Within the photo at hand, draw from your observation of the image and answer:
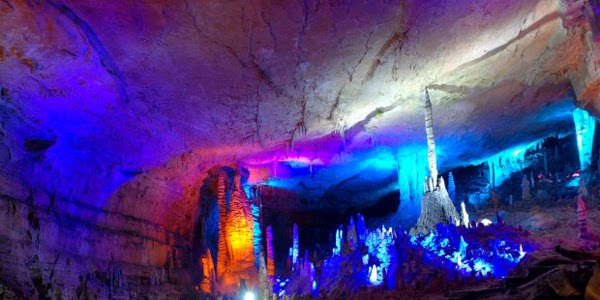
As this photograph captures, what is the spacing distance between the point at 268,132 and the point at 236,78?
4153 mm

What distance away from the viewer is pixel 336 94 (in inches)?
531

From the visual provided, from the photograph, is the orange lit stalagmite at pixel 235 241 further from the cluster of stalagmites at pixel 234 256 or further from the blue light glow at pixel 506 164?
the blue light glow at pixel 506 164

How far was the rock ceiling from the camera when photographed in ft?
28.9

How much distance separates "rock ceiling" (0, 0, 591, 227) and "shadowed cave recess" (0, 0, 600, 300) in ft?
0.18

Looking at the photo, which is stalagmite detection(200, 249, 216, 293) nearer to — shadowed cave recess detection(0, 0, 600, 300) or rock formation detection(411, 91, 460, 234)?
shadowed cave recess detection(0, 0, 600, 300)

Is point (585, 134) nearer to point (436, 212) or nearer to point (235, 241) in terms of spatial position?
point (436, 212)

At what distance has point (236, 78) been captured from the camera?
441 inches

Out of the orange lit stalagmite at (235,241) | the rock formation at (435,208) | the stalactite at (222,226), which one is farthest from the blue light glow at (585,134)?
the stalactite at (222,226)

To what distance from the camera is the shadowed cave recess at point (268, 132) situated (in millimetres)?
9180

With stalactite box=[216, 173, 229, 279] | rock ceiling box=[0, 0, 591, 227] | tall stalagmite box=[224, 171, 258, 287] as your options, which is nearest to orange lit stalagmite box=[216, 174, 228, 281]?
stalactite box=[216, 173, 229, 279]

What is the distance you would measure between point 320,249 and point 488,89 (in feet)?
37.9

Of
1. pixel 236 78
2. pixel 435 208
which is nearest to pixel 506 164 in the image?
pixel 435 208

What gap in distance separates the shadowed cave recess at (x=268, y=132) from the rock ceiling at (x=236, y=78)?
55 millimetres

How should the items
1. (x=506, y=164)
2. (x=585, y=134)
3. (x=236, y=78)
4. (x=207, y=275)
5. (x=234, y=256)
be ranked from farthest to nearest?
(x=506, y=164)
(x=585, y=134)
(x=207, y=275)
(x=234, y=256)
(x=236, y=78)
